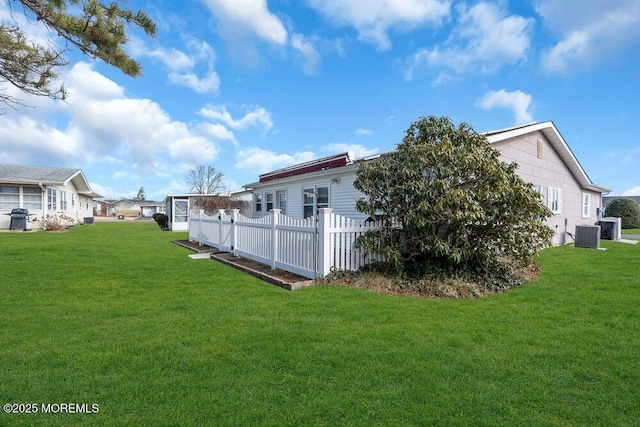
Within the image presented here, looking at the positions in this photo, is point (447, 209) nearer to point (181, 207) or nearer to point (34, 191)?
point (181, 207)

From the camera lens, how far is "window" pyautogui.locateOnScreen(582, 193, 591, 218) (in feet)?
56.0

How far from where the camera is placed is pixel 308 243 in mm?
6805

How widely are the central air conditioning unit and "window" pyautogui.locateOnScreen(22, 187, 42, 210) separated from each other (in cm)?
2995

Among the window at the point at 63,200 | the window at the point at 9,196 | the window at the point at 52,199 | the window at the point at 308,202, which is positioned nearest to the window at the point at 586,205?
the window at the point at 308,202

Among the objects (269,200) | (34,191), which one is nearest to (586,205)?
(269,200)

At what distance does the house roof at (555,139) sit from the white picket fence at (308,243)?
17.8 feet

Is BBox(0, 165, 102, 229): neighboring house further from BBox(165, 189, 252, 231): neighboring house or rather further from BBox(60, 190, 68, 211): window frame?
BBox(165, 189, 252, 231): neighboring house

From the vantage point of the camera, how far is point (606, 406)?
2.51m

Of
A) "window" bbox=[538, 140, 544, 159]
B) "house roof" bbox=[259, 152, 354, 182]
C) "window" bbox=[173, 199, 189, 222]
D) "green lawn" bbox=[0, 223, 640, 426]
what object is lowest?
"green lawn" bbox=[0, 223, 640, 426]

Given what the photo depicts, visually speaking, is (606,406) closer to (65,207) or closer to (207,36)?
(207,36)

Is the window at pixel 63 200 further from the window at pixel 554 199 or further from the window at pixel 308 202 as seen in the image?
the window at pixel 554 199

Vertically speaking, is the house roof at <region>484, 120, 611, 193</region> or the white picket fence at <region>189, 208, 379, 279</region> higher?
the house roof at <region>484, 120, 611, 193</region>

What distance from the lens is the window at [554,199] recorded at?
13.4 metres

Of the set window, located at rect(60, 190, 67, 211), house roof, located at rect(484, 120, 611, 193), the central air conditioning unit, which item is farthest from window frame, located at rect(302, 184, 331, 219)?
window, located at rect(60, 190, 67, 211)
